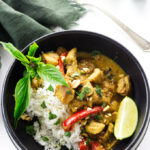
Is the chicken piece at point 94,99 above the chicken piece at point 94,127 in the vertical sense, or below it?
above

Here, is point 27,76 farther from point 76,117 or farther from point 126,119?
point 126,119

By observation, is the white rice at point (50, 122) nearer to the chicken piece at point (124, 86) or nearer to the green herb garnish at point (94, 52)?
the chicken piece at point (124, 86)

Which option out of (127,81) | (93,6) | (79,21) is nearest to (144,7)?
(93,6)

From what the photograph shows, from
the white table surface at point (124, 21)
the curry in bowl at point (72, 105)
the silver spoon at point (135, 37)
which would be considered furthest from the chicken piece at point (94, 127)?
the silver spoon at point (135, 37)

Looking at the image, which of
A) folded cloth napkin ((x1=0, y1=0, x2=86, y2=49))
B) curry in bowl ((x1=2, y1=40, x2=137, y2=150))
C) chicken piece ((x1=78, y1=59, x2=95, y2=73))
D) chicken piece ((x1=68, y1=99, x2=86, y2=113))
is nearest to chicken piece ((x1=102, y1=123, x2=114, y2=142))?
curry in bowl ((x1=2, y1=40, x2=137, y2=150))

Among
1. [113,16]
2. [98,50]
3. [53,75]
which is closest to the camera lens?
[53,75]

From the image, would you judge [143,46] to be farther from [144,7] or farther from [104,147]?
[104,147]
